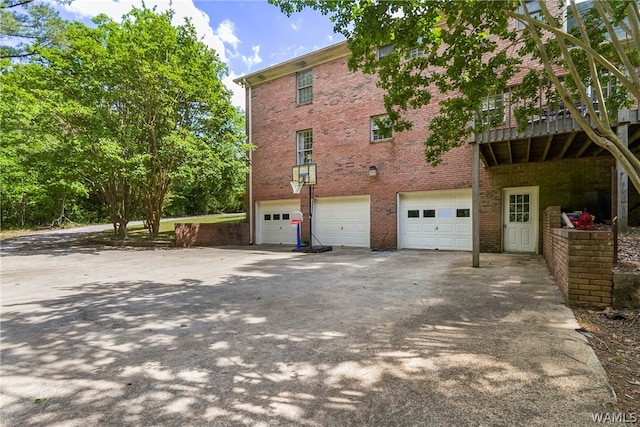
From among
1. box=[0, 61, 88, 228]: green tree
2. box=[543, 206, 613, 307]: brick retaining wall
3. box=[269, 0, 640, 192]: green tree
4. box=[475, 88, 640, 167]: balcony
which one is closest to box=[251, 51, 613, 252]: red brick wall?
box=[475, 88, 640, 167]: balcony

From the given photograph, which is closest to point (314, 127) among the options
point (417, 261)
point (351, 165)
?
point (351, 165)

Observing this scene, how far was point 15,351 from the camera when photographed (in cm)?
262

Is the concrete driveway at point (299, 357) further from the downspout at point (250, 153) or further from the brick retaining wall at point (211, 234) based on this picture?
the downspout at point (250, 153)

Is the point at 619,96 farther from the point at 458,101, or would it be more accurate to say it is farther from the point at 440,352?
the point at 440,352

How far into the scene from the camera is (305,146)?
12945mm

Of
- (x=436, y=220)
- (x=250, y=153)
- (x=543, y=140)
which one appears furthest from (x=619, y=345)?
(x=250, y=153)

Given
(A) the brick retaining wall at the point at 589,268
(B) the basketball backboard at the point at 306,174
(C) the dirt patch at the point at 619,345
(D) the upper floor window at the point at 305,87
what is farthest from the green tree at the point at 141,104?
(C) the dirt patch at the point at 619,345

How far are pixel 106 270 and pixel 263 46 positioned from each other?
27.2 ft

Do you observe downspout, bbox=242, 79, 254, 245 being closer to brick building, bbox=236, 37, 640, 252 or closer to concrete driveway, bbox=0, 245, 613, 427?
brick building, bbox=236, 37, 640, 252

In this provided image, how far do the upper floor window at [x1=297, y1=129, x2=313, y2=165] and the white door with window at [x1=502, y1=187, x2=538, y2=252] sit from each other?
7052 millimetres

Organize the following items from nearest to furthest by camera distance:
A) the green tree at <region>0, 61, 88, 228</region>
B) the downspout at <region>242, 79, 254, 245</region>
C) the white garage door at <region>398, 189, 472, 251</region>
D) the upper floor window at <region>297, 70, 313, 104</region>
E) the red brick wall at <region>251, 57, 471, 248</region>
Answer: the white garage door at <region>398, 189, 472, 251</region>
the green tree at <region>0, 61, 88, 228</region>
the red brick wall at <region>251, 57, 471, 248</region>
the upper floor window at <region>297, 70, 313, 104</region>
the downspout at <region>242, 79, 254, 245</region>

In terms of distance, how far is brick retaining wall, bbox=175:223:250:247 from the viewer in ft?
40.2

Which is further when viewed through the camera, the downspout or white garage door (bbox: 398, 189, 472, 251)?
the downspout

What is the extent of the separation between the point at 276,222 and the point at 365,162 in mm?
4802
